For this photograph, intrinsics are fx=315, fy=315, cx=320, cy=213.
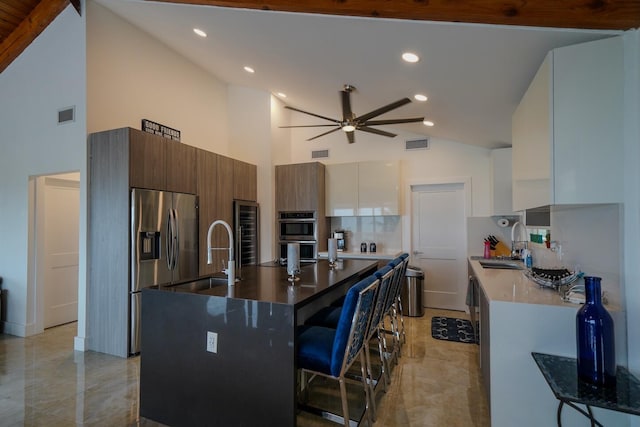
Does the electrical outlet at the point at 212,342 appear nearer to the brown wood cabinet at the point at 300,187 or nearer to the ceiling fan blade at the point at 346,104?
the ceiling fan blade at the point at 346,104

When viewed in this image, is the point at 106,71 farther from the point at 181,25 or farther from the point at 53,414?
the point at 53,414

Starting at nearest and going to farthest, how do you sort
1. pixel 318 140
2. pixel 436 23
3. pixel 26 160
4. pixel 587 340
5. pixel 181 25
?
pixel 587 340 → pixel 436 23 → pixel 181 25 → pixel 26 160 → pixel 318 140

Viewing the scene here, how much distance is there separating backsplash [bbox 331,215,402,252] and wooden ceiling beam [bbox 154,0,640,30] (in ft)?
12.4

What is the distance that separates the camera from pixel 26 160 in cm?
406

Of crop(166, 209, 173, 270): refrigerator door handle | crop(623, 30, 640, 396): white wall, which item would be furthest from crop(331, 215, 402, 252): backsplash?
crop(623, 30, 640, 396): white wall

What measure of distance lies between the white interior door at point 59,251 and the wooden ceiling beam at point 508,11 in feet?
14.6

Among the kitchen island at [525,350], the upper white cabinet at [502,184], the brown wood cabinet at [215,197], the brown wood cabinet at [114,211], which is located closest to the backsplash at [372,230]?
the upper white cabinet at [502,184]

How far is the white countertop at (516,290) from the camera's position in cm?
192

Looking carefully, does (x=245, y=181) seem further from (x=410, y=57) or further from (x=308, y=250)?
(x=410, y=57)

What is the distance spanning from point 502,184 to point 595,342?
3.37 metres

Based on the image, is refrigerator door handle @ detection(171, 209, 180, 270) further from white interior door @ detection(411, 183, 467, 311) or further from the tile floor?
white interior door @ detection(411, 183, 467, 311)

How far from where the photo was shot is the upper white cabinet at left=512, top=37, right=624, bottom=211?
5.53 ft

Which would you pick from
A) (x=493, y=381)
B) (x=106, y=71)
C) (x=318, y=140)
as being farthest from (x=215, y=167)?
(x=493, y=381)

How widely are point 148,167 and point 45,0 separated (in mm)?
2528
